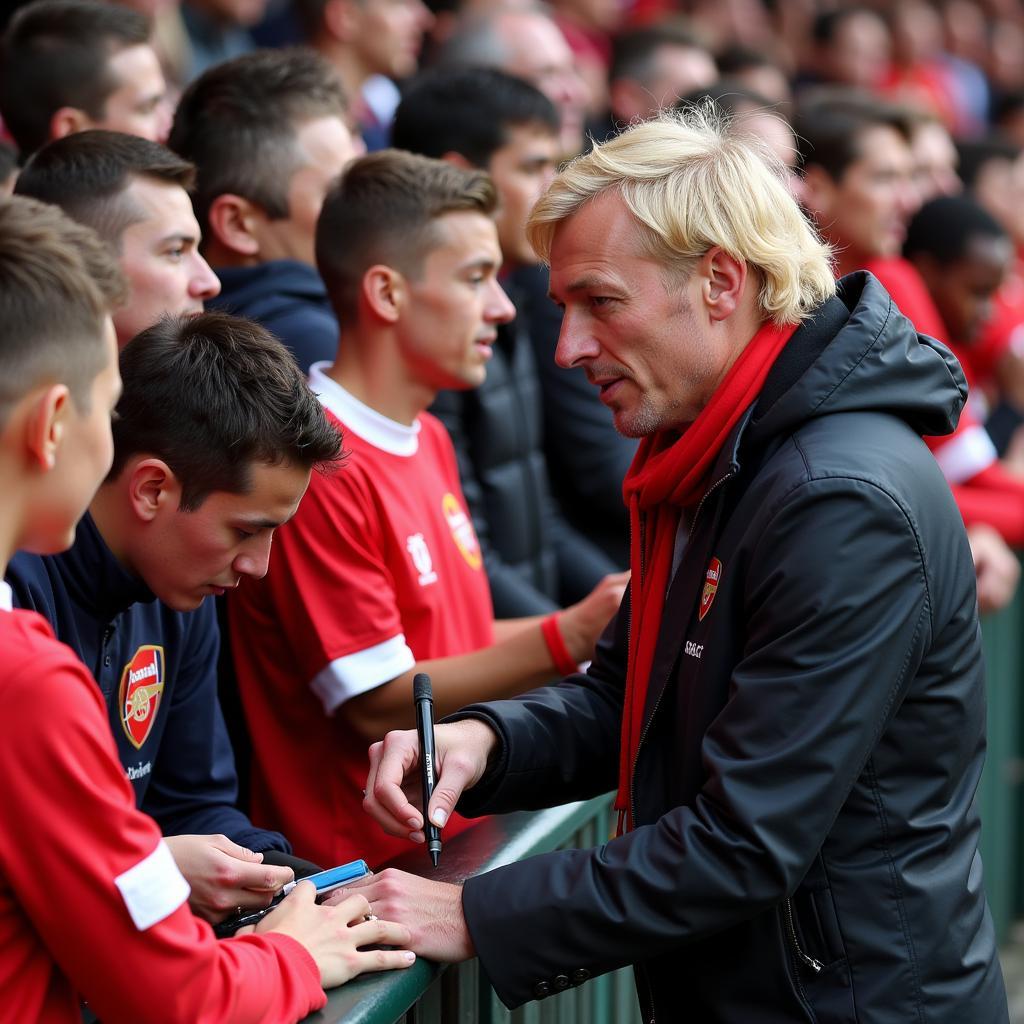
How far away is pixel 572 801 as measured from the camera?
8.57 ft

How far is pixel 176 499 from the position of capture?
7.56 feet

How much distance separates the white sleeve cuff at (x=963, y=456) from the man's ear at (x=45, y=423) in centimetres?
412

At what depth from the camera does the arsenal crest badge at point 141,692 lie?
242 centimetres

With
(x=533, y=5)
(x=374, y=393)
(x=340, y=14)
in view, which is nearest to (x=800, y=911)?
(x=374, y=393)

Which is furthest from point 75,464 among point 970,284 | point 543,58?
point 970,284

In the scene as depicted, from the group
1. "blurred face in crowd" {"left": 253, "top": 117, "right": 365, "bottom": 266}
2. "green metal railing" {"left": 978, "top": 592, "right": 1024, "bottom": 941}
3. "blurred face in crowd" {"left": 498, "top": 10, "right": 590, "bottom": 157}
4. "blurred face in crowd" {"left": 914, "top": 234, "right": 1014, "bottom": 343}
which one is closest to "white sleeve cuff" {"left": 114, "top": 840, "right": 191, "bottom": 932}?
"blurred face in crowd" {"left": 253, "top": 117, "right": 365, "bottom": 266}

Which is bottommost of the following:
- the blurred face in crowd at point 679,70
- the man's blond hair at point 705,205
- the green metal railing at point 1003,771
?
the green metal railing at point 1003,771

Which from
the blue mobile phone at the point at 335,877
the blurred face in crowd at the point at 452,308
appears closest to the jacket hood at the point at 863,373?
the blue mobile phone at the point at 335,877

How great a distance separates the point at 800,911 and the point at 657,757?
0.32 m

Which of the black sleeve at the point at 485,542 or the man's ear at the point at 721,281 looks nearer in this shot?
the man's ear at the point at 721,281

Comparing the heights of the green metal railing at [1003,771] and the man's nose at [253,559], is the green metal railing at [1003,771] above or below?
below

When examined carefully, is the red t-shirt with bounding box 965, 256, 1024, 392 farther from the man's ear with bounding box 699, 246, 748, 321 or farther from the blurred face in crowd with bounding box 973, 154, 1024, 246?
the man's ear with bounding box 699, 246, 748, 321

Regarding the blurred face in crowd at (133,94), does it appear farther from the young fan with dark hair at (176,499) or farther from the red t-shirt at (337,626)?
the young fan with dark hair at (176,499)

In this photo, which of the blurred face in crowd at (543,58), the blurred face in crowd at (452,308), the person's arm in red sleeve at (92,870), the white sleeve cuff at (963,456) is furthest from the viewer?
the blurred face in crowd at (543,58)
